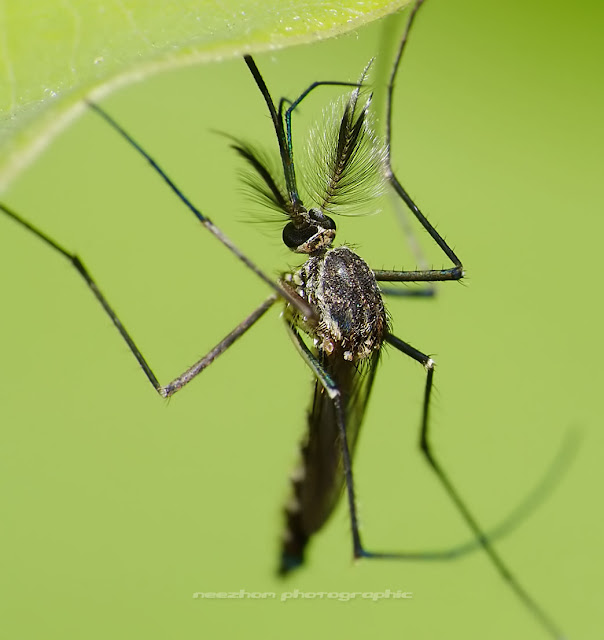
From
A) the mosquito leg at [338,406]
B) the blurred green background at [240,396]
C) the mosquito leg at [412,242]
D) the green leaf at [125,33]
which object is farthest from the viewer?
the mosquito leg at [412,242]

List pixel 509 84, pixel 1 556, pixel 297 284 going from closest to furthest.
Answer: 1. pixel 297 284
2. pixel 1 556
3. pixel 509 84

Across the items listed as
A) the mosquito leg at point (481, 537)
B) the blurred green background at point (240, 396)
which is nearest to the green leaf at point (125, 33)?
the blurred green background at point (240, 396)

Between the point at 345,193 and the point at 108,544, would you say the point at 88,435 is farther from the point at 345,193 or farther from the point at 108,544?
the point at 345,193

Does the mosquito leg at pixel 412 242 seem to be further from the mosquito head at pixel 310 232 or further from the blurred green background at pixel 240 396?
the mosquito head at pixel 310 232

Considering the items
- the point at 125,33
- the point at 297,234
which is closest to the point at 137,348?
the point at 297,234

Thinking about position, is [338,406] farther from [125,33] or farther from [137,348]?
[125,33]

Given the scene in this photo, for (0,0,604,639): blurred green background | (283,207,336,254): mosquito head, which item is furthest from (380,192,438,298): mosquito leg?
(283,207,336,254): mosquito head

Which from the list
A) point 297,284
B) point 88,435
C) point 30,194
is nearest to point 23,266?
point 30,194

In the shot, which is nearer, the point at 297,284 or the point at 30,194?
the point at 297,284
